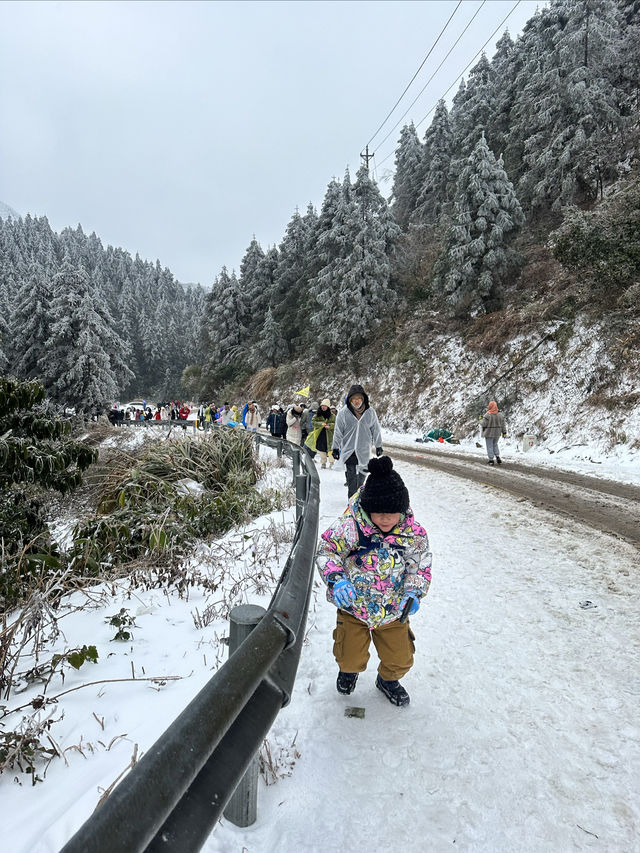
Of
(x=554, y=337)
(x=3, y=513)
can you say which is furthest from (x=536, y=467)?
(x=3, y=513)

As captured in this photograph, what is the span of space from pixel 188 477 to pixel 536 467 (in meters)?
8.87

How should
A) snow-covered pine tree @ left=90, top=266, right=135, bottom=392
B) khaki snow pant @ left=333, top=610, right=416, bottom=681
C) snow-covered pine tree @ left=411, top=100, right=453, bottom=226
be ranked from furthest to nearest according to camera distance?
snow-covered pine tree @ left=411, top=100, right=453, bottom=226 → snow-covered pine tree @ left=90, top=266, right=135, bottom=392 → khaki snow pant @ left=333, top=610, right=416, bottom=681

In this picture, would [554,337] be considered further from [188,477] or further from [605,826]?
[605,826]

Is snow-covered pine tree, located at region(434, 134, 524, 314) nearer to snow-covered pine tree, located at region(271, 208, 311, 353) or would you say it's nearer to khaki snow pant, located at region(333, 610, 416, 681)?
snow-covered pine tree, located at region(271, 208, 311, 353)

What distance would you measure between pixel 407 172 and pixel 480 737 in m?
57.2

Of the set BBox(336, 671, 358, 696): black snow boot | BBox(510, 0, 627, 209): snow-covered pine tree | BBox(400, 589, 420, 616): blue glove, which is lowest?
BBox(336, 671, 358, 696): black snow boot

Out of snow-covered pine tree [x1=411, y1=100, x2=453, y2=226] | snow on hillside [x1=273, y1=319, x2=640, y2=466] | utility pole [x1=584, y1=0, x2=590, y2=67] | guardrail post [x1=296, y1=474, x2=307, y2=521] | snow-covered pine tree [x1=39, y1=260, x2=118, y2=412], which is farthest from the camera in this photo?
snow-covered pine tree [x1=411, y1=100, x2=453, y2=226]

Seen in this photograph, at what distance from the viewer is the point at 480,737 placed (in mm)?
2574

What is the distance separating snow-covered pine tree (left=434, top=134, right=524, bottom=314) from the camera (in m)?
24.3

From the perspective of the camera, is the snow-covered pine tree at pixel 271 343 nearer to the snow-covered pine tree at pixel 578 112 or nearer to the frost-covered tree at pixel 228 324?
the frost-covered tree at pixel 228 324

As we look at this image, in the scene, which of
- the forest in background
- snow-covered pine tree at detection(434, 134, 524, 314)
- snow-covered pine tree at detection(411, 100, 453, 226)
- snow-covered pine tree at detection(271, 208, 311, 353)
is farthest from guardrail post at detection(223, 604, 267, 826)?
snow-covered pine tree at detection(411, 100, 453, 226)

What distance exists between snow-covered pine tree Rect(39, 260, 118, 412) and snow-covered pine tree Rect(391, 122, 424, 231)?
3150cm

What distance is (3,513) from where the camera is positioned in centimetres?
612

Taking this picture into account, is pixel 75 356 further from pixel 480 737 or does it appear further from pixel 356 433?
pixel 480 737
